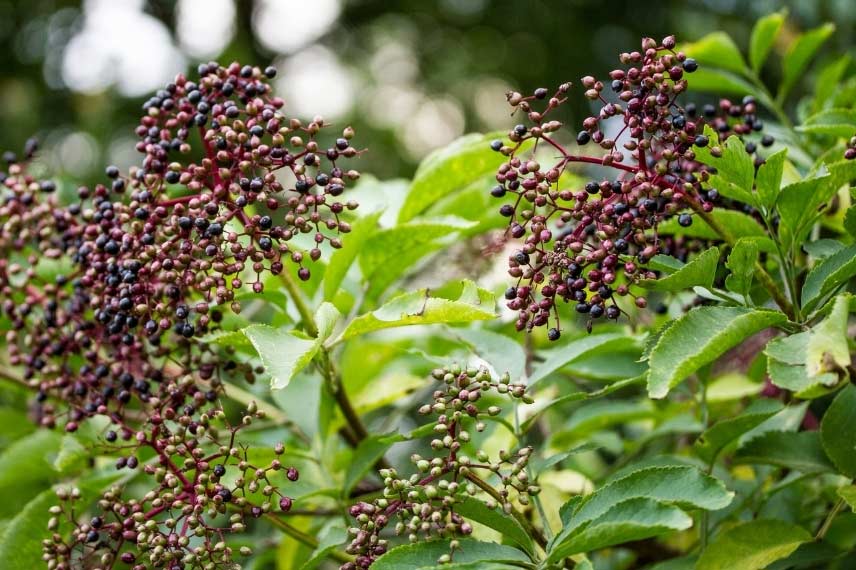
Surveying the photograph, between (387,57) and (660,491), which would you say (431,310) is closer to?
(660,491)

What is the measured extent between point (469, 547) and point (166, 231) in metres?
0.66

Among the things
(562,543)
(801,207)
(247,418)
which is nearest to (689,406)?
(801,207)

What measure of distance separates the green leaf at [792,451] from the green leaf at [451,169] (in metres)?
0.73

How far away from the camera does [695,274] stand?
1229mm

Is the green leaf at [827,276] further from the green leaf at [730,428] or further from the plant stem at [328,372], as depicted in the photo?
the plant stem at [328,372]

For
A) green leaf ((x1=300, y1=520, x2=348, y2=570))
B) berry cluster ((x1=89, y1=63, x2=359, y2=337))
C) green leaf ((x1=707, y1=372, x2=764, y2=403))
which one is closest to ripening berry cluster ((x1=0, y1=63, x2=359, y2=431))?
berry cluster ((x1=89, y1=63, x2=359, y2=337))

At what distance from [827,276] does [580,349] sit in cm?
42

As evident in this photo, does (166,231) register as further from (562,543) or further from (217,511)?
(562,543)

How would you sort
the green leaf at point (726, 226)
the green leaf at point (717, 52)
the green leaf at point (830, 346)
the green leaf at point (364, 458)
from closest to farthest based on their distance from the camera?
the green leaf at point (830, 346) → the green leaf at point (726, 226) → the green leaf at point (364, 458) → the green leaf at point (717, 52)

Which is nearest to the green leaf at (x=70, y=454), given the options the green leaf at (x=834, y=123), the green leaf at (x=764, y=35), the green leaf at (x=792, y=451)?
the green leaf at (x=792, y=451)

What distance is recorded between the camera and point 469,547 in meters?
1.25

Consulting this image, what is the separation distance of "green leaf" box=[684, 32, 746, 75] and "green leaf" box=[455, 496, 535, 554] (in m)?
→ 1.34

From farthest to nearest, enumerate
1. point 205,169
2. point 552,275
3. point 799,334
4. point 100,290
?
point 100,290, point 205,169, point 552,275, point 799,334

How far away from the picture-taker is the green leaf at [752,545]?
4.35ft
